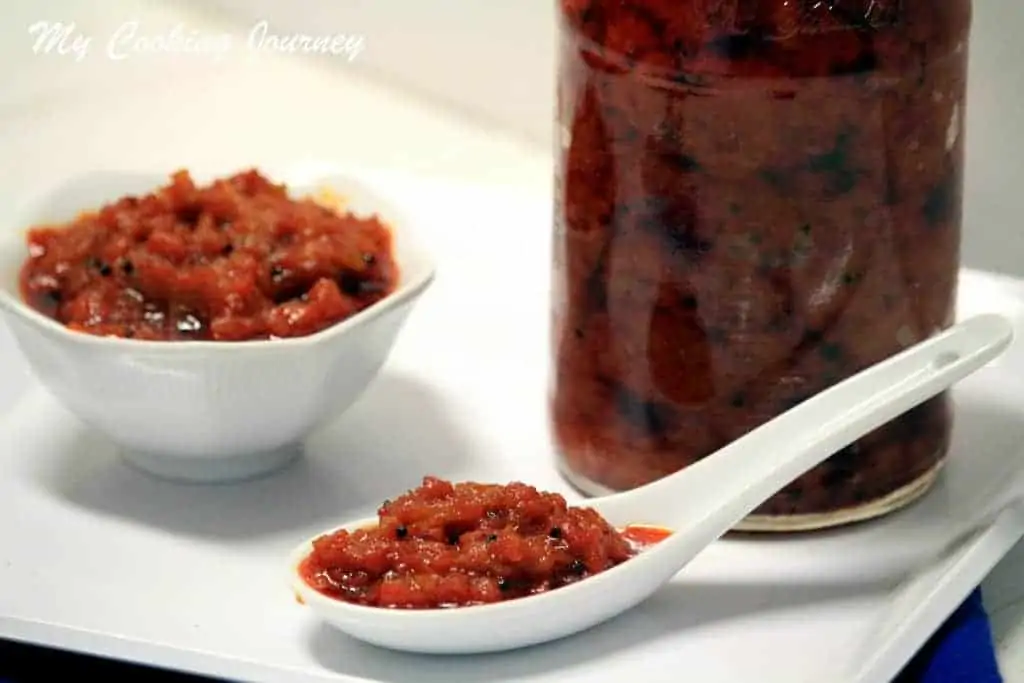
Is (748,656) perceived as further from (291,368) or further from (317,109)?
(317,109)

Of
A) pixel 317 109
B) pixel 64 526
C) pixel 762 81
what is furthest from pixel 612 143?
pixel 317 109

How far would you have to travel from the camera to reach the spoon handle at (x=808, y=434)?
94 cm

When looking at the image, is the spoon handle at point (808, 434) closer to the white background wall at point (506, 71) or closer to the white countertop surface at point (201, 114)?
the white background wall at point (506, 71)

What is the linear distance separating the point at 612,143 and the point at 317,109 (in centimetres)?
88

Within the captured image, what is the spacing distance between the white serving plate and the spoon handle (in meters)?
0.05

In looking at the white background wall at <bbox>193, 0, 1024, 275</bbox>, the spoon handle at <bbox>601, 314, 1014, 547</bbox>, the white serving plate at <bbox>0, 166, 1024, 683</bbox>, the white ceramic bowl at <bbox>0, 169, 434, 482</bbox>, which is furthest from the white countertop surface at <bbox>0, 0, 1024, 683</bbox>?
the spoon handle at <bbox>601, 314, 1014, 547</bbox>

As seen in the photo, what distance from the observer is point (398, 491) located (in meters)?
1.08

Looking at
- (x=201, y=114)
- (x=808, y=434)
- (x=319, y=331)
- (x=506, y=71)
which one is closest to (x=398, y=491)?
(x=319, y=331)

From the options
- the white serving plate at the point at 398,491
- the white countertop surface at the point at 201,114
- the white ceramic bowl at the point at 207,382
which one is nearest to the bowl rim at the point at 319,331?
the white ceramic bowl at the point at 207,382

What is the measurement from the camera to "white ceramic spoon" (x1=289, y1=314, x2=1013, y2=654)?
86cm

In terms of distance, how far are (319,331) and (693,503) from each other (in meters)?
0.26

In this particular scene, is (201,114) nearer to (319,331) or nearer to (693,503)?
(319,331)

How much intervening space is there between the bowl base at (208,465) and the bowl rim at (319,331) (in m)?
0.09

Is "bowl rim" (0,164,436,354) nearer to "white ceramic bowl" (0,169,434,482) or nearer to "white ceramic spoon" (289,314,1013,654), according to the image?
"white ceramic bowl" (0,169,434,482)
